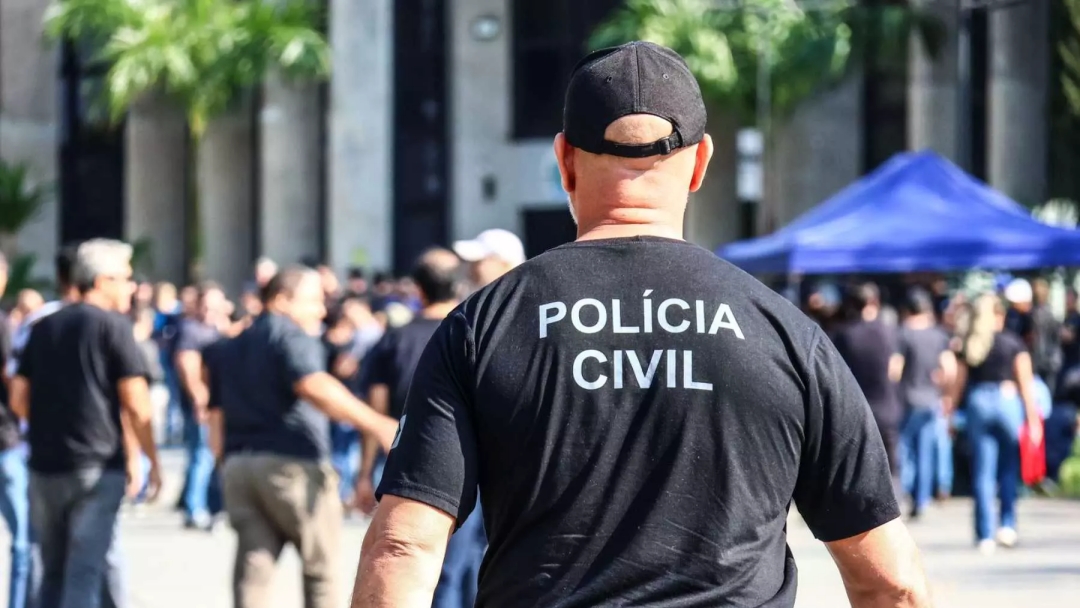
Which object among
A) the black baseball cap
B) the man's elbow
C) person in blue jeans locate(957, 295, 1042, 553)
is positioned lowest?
person in blue jeans locate(957, 295, 1042, 553)

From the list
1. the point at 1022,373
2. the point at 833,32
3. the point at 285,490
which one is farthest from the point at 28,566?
the point at 833,32

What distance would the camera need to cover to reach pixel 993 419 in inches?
472

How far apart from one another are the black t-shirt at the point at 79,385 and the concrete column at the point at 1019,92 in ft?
76.7

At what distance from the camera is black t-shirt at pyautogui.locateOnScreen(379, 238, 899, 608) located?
8.66 ft

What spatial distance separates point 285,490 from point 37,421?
1.04m

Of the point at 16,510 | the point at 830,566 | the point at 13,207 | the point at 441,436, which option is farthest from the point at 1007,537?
the point at 13,207

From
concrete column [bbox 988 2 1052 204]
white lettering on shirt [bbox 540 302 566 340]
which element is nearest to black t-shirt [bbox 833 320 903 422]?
white lettering on shirt [bbox 540 302 566 340]

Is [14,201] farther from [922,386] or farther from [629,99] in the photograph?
[629,99]

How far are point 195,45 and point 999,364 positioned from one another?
19775 mm

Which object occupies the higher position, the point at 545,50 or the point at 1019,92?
the point at 545,50

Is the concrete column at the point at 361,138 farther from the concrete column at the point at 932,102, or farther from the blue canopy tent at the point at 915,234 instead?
the blue canopy tent at the point at 915,234

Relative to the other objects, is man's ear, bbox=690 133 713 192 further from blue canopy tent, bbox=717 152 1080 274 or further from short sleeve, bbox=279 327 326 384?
blue canopy tent, bbox=717 152 1080 274

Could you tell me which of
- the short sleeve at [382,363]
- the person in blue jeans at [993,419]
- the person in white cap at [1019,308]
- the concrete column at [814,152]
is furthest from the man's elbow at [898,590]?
the concrete column at [814,152]

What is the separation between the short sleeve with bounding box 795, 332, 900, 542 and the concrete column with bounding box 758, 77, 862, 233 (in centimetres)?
2598
